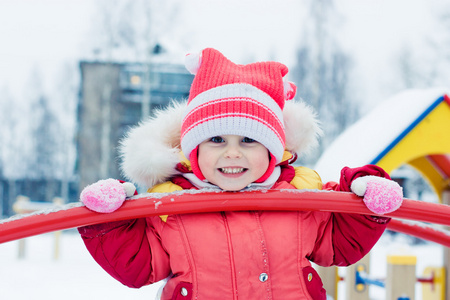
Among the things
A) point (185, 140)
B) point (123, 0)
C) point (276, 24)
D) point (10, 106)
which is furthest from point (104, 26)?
point (185, 140)

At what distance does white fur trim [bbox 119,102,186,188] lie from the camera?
1455mm

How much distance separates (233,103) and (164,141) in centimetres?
32

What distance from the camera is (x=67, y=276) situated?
570 centimetres

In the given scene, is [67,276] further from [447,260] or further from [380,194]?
[380,194]

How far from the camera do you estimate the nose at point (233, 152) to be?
1312 millimetres

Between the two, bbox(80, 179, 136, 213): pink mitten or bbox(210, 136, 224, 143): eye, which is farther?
bbox(210, 136, 224, 143): eye

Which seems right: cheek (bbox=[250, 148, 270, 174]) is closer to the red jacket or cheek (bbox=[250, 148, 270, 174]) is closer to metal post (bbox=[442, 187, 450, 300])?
the red jacket

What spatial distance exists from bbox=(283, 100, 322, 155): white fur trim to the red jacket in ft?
0.87

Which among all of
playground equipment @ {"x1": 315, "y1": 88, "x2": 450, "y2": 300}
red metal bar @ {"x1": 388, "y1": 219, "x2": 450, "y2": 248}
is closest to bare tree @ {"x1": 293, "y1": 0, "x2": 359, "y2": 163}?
playground equipment @ {"x1": 315, "y1": 88, "x2": 450, "y2": 300}

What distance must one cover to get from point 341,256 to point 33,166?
1968cm

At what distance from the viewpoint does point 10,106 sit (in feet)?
60.9

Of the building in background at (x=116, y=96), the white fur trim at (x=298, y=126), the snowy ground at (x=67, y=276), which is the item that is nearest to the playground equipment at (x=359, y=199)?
the white fur trim at (x=298, y=126)

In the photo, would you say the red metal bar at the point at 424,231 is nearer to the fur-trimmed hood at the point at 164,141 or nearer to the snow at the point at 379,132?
the fur-trimmed hood at the point at 164,141

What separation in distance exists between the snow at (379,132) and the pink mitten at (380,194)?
3.73ft
